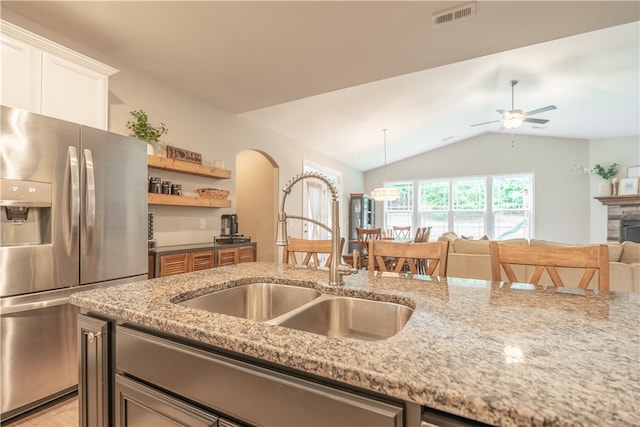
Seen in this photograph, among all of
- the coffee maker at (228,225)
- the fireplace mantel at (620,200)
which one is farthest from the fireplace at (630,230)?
the coffee maker at (228,225)

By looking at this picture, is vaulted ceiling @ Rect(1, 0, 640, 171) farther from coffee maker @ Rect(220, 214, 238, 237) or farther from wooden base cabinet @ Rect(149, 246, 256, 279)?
wooden base cabinet @ Rect(149, 246, 256, 279)

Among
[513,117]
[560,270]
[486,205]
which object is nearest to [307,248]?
[560,270]

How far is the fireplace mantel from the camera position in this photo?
247 inches

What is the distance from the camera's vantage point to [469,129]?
7.41 metres

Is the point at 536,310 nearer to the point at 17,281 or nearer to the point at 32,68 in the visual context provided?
the point at 17,281

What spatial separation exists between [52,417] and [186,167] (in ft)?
7.17

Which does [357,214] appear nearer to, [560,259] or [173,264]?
[173,264]

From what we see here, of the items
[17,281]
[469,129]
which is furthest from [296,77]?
[469,129]

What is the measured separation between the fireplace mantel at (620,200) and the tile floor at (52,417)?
29.9 feet

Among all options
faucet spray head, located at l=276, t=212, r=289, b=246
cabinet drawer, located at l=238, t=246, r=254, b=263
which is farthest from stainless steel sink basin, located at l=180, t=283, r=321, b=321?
cabinet drawer, located at l=238, t=246, r=254, b=263

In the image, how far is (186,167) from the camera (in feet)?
10.5

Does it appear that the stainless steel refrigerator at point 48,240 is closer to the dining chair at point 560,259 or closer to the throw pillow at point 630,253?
the dining chair at point 560,259

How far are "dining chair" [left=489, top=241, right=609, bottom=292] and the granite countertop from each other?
109 mm

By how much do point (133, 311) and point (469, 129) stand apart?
26.4 feet
